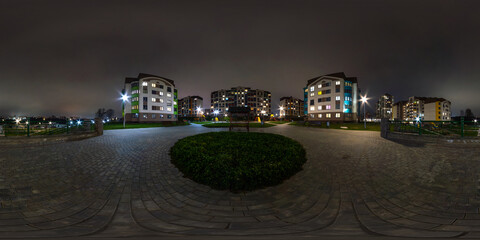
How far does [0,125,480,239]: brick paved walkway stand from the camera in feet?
8.96

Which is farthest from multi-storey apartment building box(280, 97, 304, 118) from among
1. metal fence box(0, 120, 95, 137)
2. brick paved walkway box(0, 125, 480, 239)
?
brick paved walkway box(0, 125, 480, 239)

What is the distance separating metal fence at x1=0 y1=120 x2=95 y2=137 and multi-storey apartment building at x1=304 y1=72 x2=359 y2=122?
185 ft

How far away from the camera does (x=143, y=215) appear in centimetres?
302

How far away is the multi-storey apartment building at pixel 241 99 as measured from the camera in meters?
113

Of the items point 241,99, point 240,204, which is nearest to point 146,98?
point 240,204

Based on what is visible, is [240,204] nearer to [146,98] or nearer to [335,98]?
[335,98]

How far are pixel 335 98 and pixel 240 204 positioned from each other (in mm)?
57259

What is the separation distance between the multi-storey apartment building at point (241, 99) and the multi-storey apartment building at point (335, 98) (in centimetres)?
5756

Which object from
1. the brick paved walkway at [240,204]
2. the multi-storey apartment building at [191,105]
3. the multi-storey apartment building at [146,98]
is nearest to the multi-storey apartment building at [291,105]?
the multi-storey apartment building at [191,105]

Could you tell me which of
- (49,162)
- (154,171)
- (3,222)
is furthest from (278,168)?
(49,162)

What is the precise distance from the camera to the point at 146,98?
174 feet

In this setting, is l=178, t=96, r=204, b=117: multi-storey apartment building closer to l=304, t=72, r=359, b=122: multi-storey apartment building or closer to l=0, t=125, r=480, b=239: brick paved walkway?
l=304, t=72, r=359, b=122: multi-storey apartment building

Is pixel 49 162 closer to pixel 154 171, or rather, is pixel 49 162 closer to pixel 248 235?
pixel 154 171

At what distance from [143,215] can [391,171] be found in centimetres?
695
